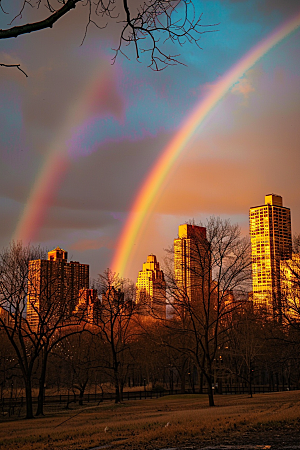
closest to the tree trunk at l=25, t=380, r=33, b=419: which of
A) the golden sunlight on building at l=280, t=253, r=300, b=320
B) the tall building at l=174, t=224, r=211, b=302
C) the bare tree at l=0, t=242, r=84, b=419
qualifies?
the bare tree at l=0, t=242, r=84, b=419

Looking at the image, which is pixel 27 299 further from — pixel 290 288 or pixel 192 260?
pixel 290 288

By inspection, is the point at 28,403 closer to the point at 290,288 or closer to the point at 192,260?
the point at 192,260

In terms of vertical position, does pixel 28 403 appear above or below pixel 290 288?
below

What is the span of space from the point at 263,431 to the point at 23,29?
1067 centimetres

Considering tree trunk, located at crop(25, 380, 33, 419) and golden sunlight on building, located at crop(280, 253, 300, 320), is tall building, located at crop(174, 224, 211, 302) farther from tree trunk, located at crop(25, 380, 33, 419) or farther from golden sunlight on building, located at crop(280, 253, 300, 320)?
tree trunk, located at crop(25, 380, 33, 419)

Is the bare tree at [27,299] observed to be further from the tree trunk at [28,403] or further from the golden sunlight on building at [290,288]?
the golden sunlight on building at [290,288]

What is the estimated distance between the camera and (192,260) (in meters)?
33.2

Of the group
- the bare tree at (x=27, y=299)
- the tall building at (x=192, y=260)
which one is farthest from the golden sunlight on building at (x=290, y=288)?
the bare tree at (x=27, y=299)

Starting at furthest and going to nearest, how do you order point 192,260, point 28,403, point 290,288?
1. point 290,288
2. point 192,260
3. point 28,403

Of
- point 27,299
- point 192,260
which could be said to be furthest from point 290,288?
point 27,299

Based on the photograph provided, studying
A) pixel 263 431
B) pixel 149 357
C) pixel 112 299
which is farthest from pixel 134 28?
pixel 149 357

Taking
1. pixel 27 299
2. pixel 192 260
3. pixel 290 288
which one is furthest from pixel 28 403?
pixel 290 288

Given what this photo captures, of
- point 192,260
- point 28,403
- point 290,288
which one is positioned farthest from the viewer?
point 290,288

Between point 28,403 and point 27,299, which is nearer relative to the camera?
point 28,403
